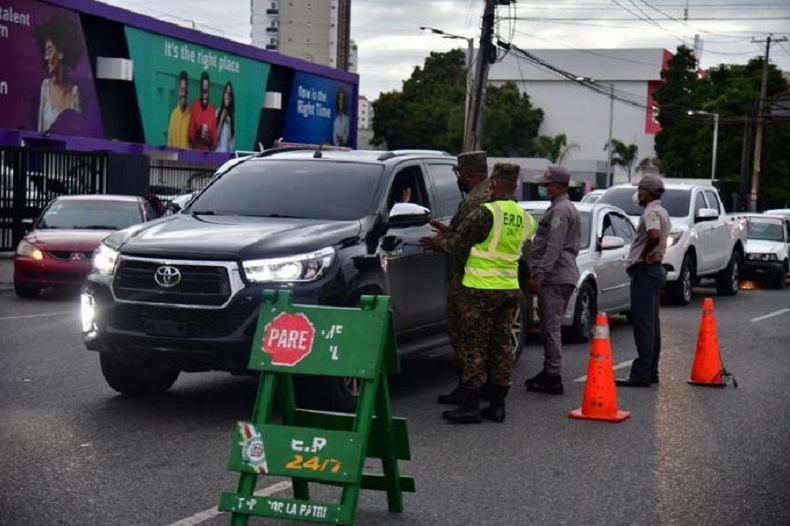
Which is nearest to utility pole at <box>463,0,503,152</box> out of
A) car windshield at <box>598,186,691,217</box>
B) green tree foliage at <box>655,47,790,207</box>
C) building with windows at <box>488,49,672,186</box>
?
car windshield at <box>598,186,691,217</box>

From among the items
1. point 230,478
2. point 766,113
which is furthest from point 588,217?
point 766,113

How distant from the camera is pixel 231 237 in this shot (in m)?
9.83

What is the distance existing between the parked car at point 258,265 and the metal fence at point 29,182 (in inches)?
641

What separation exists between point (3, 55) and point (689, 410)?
2463 centimetres

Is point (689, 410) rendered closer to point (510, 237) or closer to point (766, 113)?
point (510, 237)

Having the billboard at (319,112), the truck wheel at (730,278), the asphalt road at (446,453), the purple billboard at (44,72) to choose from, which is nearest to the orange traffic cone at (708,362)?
the asphalt road at (446,453)

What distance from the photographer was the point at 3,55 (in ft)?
105

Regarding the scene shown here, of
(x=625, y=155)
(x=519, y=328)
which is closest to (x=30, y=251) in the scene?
(x=519, y=328)

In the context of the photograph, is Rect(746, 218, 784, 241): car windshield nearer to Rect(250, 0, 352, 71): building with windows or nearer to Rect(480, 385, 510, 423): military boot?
Rect(480, 385, 510, 423): military boot

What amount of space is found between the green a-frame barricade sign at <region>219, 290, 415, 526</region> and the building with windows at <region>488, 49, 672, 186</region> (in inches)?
4750

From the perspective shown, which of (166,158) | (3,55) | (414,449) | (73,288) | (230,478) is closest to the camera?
(230,478)

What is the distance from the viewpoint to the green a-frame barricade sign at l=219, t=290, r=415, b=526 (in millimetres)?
6188

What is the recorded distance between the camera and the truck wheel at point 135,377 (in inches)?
417

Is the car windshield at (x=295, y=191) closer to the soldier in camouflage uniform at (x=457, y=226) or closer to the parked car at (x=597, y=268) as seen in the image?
the soldier in camouflage uniform at (x=457, y=226)
